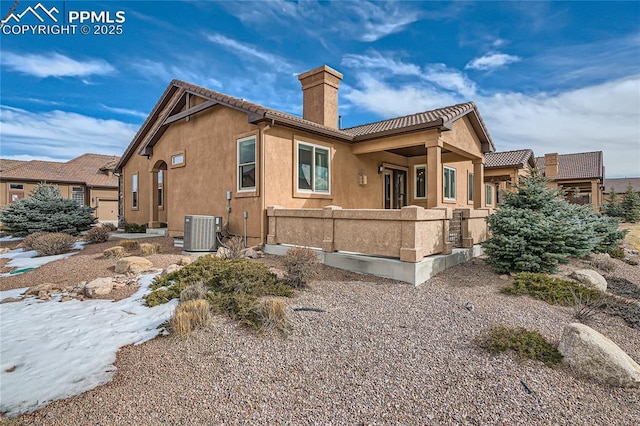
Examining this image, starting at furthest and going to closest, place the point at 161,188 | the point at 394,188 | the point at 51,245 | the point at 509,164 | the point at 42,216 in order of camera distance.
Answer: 1. the point at 509,164
2. the point at 161,188
3. the point at 394,188
4. the point at 42,216
5. the point at 51,245

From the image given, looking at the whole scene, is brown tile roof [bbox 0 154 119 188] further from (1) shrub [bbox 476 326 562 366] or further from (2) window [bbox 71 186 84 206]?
(1) shrub [bbox 476 326 562 366]

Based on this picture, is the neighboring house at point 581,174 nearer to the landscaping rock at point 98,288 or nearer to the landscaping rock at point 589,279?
the landscaping rock at point 589,279

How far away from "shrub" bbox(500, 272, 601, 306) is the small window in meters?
10.7

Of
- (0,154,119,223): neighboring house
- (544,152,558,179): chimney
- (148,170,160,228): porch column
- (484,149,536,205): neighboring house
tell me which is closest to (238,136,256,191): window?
(148,170,160,228): porch column

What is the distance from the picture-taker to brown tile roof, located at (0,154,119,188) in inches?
1100

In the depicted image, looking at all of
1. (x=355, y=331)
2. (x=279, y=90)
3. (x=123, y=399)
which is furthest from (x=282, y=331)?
(x=279, y=90)

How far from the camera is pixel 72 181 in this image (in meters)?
28.7

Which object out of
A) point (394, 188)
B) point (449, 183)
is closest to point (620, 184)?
point (449, 183)

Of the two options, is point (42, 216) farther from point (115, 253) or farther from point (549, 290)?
point (549, 290)

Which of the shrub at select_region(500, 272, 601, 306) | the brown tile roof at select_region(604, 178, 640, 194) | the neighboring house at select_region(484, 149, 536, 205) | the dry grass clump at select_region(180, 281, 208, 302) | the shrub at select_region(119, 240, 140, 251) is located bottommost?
the shrub at select_region(500, 272, 601, 306)

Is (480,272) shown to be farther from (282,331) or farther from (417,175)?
(417,175)

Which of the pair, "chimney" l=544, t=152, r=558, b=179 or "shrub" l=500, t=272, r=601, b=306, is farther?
"chimney" l=544, t=152, r=558, b=179

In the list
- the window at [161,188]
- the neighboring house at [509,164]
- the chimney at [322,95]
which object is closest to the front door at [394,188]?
the chimney at [322,95]

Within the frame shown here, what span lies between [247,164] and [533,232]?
7230mm
